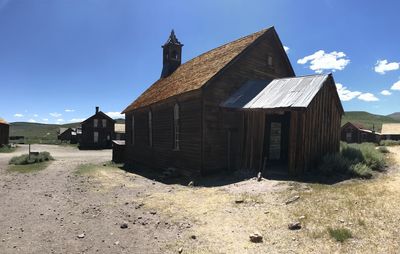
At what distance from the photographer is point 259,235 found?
6742 millimetres

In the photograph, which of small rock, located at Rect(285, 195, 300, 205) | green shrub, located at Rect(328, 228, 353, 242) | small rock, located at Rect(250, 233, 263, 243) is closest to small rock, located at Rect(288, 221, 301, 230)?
green shrub, located at Rect(328, 228, 353, 242)

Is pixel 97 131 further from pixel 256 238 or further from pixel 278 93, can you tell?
pixel 256 238

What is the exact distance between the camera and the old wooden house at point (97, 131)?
52594 mm

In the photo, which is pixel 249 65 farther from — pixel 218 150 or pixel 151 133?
pixel 151 133

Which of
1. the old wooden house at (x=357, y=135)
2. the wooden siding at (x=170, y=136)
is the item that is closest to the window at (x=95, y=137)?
the wooden siding at (x=170, y=136)

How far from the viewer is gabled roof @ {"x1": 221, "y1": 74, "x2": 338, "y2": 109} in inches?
506

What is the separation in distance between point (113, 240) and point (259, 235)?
292cm

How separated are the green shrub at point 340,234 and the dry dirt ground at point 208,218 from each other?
4.1 inches

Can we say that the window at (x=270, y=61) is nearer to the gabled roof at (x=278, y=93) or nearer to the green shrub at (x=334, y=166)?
the gabled roof at (x=278, y=93)

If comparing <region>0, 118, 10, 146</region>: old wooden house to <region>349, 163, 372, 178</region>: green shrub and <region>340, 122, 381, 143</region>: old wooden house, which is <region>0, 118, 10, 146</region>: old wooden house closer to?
<region>349, 163, 372, 178</region>: green shrub

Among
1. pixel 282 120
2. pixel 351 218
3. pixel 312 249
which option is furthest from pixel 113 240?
pixel 282 120

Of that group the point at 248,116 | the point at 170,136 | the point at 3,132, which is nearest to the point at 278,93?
the point at 248,116

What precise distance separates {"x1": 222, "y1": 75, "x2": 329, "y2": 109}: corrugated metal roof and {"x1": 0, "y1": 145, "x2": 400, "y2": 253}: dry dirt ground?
313 cm

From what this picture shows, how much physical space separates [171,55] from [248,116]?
13.6 m
